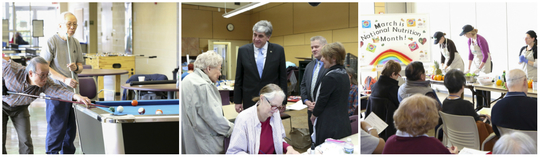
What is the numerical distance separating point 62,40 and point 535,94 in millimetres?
3664

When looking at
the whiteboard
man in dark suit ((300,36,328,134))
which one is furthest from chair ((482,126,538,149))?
the whiteboard

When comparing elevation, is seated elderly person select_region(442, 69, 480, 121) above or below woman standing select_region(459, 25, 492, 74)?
below

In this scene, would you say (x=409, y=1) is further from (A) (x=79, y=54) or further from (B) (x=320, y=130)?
(A) (x=79, y=54)

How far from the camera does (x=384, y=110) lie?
253 cm

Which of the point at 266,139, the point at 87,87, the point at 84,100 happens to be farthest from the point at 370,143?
the point at 87,87

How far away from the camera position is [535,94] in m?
2.36

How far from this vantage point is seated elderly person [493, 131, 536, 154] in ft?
6.72

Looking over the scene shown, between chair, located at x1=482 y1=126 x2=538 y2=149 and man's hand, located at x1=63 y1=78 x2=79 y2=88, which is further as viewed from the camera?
man's hand, located at x1=63 y1=78 x2=79 y2=88

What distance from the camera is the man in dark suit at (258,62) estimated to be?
2283mm

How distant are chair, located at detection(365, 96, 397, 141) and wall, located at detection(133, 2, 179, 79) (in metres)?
5.46

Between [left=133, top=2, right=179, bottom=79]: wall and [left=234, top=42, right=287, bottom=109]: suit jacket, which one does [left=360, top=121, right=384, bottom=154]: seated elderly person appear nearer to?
[left=234, top=42, right=287, bottom=109]: suit jacket

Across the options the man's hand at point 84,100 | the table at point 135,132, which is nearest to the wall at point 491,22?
the table at point 135,132

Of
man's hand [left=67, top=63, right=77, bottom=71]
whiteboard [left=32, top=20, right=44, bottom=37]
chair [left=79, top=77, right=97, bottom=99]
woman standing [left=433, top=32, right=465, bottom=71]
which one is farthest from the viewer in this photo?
whiteboard [left=32, top=20, right=44, bottom=37]

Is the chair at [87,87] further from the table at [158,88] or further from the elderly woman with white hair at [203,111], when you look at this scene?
the elderly woman with white hair at [203,111]
